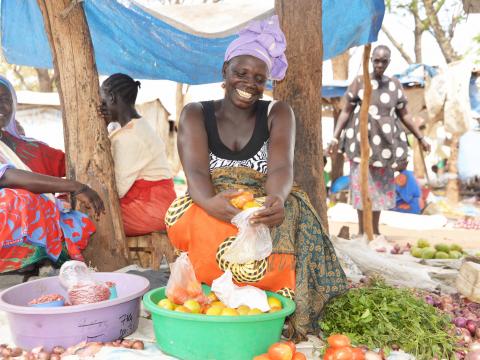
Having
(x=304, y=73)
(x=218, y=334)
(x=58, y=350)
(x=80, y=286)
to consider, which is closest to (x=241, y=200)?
(x=218, y=334)

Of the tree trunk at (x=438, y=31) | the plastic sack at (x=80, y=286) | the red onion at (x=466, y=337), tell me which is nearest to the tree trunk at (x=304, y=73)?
the red onion at (x=466, y=337)

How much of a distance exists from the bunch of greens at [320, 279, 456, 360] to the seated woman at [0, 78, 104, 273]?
61.0 inches

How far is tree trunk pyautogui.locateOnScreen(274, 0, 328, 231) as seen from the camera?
12.1ft

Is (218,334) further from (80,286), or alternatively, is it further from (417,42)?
(417,42)

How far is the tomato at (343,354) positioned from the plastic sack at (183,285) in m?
0.59

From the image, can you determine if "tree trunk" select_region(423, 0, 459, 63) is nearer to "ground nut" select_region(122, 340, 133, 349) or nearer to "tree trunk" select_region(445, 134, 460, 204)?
"tree trunk" select_region(445, 134, 460, 204)

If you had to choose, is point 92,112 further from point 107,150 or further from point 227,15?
point 227,15

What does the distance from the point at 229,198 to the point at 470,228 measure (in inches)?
263

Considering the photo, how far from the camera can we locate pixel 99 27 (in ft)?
14.9

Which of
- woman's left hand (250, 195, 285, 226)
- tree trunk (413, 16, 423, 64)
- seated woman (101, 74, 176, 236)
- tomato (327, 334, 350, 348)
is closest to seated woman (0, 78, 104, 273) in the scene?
seated woman (101, 74, 176, 236)

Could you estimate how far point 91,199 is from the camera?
9.82ft

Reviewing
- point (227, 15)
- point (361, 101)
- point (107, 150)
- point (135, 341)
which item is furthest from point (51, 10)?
point (361, 101)

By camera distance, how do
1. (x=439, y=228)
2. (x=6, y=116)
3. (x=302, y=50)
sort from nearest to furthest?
(x=6, y=116)
(x=302, y=50)
(x=439, y=228)

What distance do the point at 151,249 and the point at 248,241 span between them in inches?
60.5
